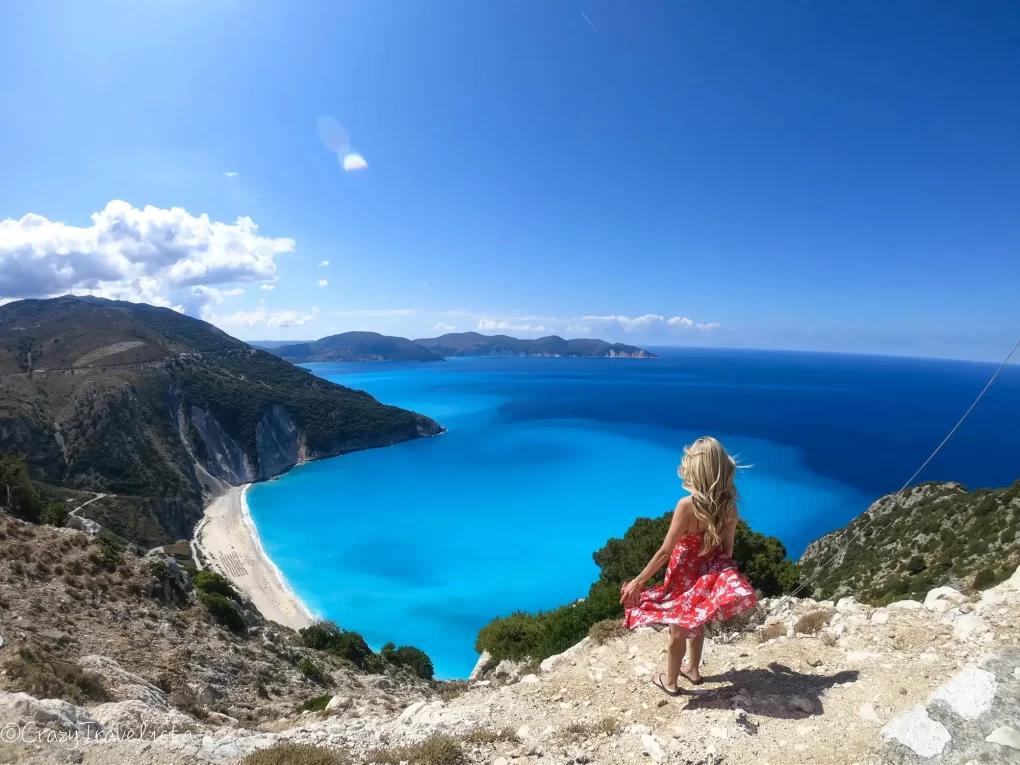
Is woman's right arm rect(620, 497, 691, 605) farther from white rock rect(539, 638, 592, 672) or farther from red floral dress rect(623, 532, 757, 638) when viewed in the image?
white rock rect(539, 638, 592, 672)

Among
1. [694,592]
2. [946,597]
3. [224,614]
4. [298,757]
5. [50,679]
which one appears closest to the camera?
[298,757]

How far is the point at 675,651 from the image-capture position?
475cm

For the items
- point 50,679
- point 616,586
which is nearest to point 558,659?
point 616,586

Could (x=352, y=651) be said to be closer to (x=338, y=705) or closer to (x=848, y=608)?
(x=338, y=705)

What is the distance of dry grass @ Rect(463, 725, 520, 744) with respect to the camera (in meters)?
4.61

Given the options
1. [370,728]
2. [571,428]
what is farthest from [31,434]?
[571,428]

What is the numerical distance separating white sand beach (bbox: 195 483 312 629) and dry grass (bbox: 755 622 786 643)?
1763 inches

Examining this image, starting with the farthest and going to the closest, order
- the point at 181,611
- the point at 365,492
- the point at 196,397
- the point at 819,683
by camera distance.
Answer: the point at 196,397 < the point at 365,492 < the point at 181,611 < the point at 819,683

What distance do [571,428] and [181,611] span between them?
4624 inches

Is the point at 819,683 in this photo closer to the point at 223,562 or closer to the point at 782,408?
the point at 223,562

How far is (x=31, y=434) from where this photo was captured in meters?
60.9

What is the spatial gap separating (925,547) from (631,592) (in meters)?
29.3

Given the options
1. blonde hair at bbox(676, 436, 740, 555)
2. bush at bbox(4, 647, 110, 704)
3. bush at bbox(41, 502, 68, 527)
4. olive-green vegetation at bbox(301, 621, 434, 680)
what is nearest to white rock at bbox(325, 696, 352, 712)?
bush at bbox(4, 647, 110, 704)

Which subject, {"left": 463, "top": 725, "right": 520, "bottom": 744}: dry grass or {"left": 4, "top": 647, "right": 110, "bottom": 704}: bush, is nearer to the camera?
{"left": 463, "top": 725, "right": 520, "bottom": 744}: dry grass
